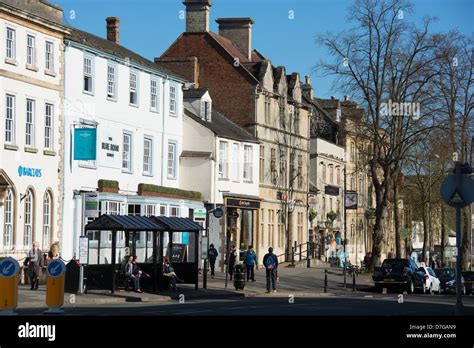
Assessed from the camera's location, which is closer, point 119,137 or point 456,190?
point 456,190

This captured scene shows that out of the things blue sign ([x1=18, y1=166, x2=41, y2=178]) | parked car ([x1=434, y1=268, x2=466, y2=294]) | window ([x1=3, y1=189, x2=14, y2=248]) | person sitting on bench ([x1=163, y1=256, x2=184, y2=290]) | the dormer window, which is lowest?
parked car ([x1=434, y1=268, x2=466, y2=294])

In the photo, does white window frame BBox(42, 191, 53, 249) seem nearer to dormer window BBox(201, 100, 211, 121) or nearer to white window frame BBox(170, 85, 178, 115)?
white window frame BBox(170, 85, 178, 115)

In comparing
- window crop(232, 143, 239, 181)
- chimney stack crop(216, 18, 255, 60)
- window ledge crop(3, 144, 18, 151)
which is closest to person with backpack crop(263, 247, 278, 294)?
window ledge crop(3, 144, 18, 151)

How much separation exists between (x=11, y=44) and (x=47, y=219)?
7.96 m

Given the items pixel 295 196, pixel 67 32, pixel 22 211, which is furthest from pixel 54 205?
pixel 295 196

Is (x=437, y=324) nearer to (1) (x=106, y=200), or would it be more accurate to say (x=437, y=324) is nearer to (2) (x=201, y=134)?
(1) (x=106, y=200)

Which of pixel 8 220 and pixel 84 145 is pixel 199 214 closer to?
pixel 84 145

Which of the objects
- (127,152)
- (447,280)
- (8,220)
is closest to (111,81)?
(127,152)

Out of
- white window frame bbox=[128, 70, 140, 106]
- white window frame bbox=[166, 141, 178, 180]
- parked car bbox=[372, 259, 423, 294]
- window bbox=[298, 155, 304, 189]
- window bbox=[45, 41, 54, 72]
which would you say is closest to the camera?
window bbox=[45, 41, 54, 72]

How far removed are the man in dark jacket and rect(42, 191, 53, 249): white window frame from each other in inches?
159

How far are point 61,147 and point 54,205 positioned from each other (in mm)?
2667

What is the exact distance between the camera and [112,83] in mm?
52219

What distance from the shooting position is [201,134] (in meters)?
61.0

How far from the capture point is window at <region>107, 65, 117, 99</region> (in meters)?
51.8
